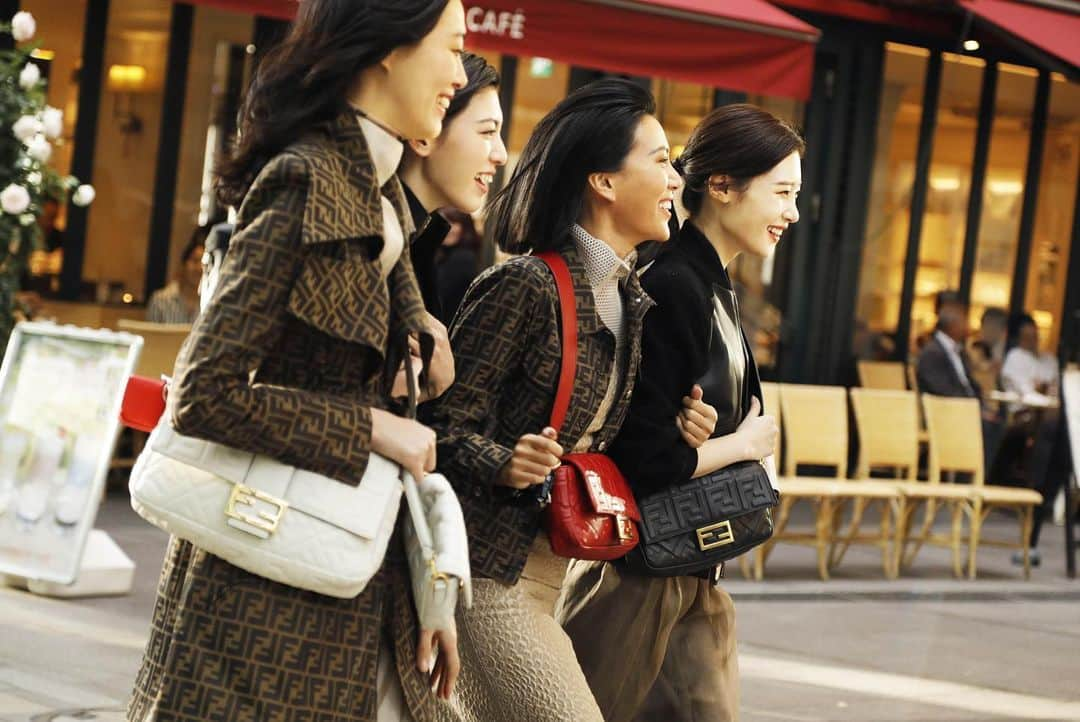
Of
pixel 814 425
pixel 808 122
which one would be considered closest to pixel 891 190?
pixel 808 122

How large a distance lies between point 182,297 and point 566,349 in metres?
7.87

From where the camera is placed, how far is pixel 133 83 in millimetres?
12047

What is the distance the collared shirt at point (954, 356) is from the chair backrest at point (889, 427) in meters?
3.21

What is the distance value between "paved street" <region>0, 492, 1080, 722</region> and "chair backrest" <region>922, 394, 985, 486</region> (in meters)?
0.71

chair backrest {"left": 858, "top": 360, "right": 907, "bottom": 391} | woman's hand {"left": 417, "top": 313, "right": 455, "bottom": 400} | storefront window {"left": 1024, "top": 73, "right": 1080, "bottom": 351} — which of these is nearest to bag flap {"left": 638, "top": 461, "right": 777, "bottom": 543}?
woman's hand {"left": 417, "top": 313, "right": 455, "bottom": 400}

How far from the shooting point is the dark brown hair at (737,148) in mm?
4160

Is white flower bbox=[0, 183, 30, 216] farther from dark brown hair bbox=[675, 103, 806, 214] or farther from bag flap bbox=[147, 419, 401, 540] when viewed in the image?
bag flap bbox=[147, 419, 401, 540]

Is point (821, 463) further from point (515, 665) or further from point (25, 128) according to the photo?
point (515, 665)

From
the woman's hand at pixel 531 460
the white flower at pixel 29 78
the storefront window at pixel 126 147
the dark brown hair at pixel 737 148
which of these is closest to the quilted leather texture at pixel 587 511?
the woman's hand at pixel 531 460

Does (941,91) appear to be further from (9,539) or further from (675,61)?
(9,539)

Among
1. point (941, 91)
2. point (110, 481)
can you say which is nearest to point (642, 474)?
point (110, 481)

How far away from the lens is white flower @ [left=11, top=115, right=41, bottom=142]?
26.0 ft

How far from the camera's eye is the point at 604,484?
350 centimetres

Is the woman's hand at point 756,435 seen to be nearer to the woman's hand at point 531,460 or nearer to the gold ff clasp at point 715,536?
the gold ff clasp at point 715,536
